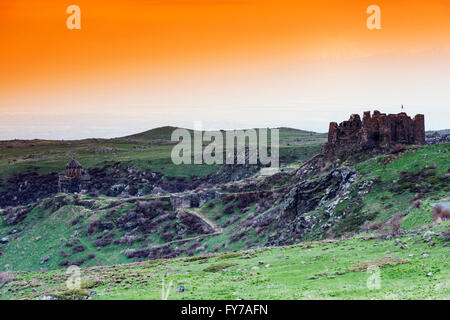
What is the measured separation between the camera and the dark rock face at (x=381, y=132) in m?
69.9

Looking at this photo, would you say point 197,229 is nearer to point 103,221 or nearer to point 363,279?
point 103,221

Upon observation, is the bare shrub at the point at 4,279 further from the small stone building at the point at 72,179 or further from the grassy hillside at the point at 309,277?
the small stone building at the point at 72,179

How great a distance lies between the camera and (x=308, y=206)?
210ft

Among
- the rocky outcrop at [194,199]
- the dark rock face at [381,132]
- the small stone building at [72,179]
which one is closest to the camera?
the dark rock face at [381,132]

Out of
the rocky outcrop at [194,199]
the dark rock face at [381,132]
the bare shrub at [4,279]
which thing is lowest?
the bare shrub at [4,279]

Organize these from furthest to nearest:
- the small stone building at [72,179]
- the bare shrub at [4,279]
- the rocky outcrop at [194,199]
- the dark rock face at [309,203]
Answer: the small stone building at [72,179] → the rocky outcrop at [194,199] → the dark rock face at [309,203] → the bare shrub at [4,279]

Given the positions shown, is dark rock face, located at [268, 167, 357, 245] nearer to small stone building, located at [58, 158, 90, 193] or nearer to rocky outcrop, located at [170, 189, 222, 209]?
rocky outcrop, located at [170, 189, 222, 209]

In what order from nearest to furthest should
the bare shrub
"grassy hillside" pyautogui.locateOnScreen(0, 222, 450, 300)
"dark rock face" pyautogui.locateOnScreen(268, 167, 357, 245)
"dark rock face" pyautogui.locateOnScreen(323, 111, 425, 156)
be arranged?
1. "grassy hillside" pyautogui.locateOnScreen(0, 222, 450, 300)
2. the bare shrub
3. "dark rock face" pyautogui.locateOnScreen(268, 167, 357, 245)
4. "dark rock face" pyautogui.locateOnScreen(323, 111, 425, 156)

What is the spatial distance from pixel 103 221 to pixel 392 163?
59881mm

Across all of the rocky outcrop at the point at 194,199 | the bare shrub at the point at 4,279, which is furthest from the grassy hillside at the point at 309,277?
the rocky outcrop at the point at 194,199

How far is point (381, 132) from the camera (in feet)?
230

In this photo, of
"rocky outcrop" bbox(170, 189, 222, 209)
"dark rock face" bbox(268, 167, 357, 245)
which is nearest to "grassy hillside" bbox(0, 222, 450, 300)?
"dark rock face" bbox(268, 167, 357, 245)

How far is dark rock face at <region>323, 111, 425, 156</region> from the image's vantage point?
229ft

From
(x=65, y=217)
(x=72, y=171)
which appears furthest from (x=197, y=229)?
(x=72, y=171)
